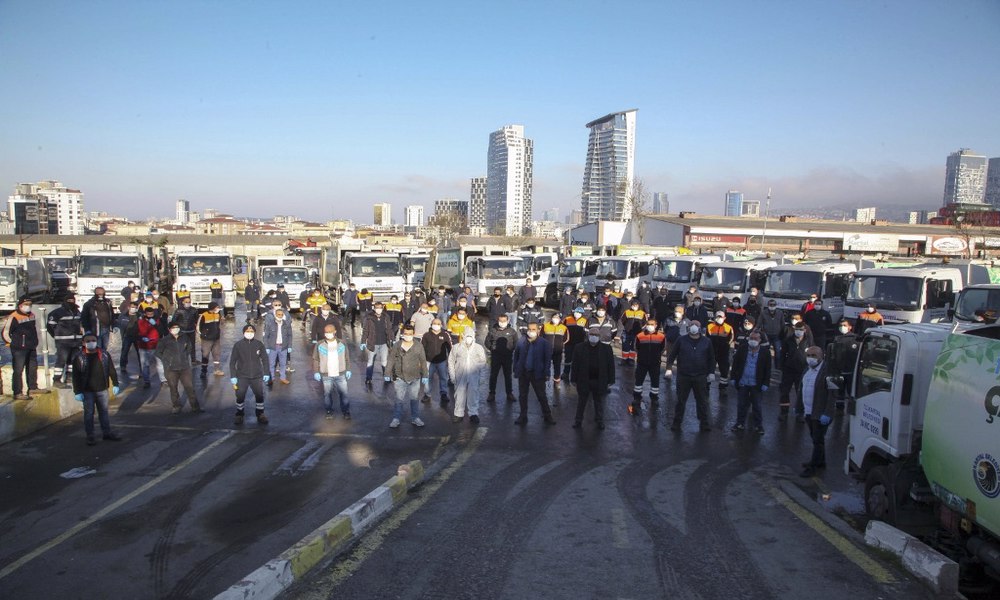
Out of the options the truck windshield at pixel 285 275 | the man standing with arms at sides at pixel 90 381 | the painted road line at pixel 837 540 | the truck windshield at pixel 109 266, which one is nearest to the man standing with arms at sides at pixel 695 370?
the painted road line at pixel 837 540

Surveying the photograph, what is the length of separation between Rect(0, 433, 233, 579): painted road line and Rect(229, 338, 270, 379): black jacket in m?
1.30

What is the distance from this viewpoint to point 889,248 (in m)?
48.1

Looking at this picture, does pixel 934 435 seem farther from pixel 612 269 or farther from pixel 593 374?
pixel 612 269

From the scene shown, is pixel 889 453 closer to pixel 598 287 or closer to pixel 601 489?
pixel 601 489

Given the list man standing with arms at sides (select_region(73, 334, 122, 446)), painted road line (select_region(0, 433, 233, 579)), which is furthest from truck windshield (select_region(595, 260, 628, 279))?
man standing with arms at sides (select_region(73, 334, 122, 446))

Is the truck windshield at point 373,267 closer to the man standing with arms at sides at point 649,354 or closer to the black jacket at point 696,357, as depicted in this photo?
the man standing with arms at sides at point 649,354

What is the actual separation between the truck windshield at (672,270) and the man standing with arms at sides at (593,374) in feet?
52.3

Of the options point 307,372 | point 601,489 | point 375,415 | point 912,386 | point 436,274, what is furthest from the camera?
point 436,274

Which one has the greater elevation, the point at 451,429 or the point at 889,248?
the point at 889,248

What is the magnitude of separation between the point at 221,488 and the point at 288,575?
10.1 feet

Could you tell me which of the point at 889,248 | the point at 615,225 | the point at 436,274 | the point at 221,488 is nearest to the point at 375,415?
A: the point at 221,488

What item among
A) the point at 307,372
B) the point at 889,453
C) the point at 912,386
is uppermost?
the point at 912,386

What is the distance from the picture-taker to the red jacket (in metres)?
13.3

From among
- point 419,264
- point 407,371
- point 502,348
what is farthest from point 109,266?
point 407,371
